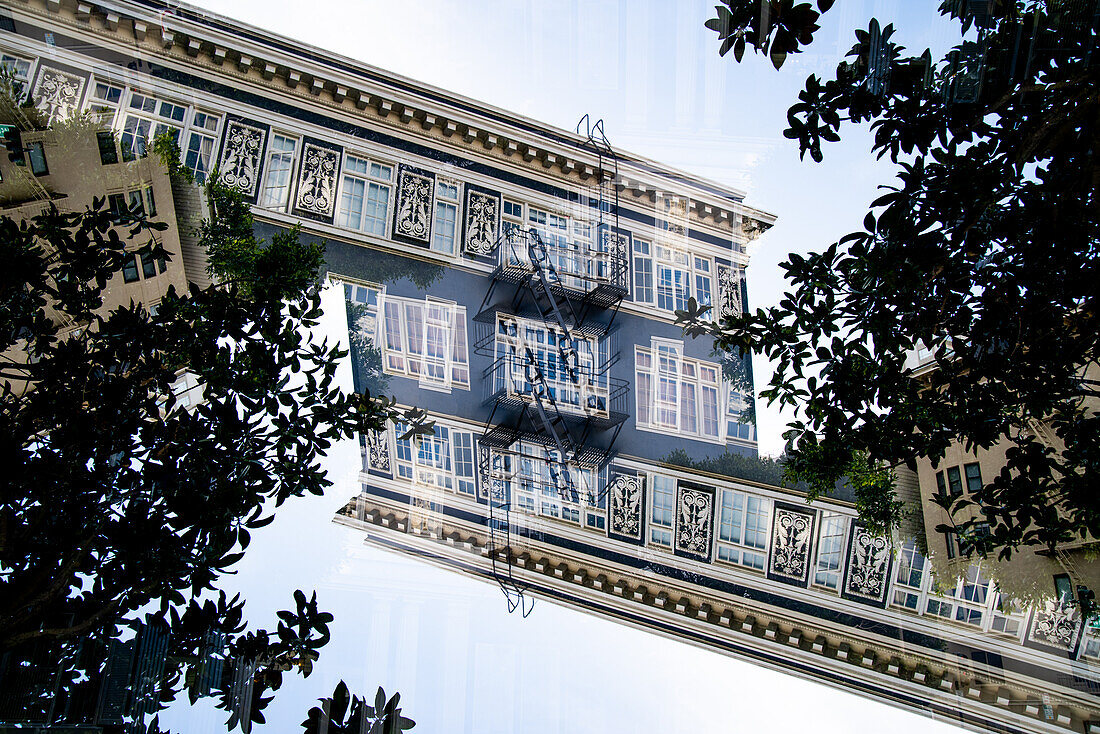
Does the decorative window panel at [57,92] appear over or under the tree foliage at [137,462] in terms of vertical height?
over

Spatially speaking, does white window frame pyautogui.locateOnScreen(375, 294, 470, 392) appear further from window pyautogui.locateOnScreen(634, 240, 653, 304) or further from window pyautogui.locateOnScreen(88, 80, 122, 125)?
window pyautogui.locateOnScreen(88, 80, 122, 125)

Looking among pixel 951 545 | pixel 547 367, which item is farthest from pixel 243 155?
pixel 951 545

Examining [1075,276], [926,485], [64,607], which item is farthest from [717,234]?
[64,607]

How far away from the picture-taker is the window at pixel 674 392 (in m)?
7.14

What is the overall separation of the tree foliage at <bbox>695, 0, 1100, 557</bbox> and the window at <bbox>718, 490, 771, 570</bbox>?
302 cm

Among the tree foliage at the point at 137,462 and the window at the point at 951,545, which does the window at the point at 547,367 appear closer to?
the tree foliage at the point at 137,462

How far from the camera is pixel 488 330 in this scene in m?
6.81

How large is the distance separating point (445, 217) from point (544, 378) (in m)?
1.79

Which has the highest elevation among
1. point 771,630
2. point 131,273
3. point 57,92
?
point 57,92

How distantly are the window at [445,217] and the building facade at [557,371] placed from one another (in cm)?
2

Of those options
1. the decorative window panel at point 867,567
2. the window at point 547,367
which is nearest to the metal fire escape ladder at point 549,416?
the window at point 547,367

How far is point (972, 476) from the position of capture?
245 inches

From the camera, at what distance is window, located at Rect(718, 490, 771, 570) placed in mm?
7367

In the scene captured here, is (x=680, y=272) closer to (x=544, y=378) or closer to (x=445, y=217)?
(x=544, y=378)
